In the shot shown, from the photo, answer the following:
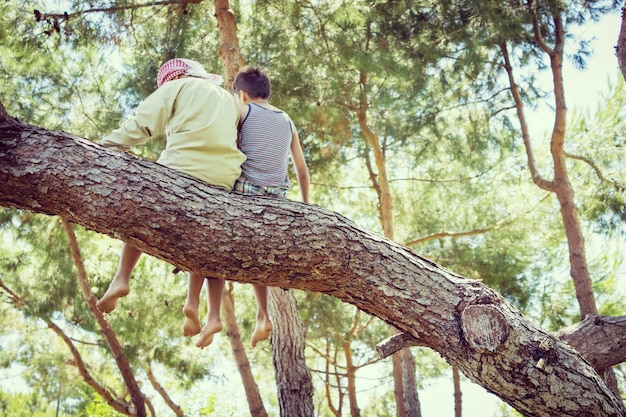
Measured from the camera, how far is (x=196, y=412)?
27.1 ft

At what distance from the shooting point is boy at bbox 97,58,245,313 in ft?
8.49

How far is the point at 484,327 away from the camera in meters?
2.27

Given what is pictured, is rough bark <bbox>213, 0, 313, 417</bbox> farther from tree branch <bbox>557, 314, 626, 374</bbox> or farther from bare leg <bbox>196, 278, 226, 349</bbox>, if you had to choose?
tree branch <bbox>557, 314, 626, 374</bbox>

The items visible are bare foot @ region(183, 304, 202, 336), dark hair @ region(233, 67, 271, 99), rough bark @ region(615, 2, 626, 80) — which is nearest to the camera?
bare foot @ region(183, 304, 202, 336)

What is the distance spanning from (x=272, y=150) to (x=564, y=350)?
4.66ft

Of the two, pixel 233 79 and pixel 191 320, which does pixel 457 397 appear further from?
pixel 191 320

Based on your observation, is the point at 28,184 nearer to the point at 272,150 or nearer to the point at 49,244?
the point at 272,150

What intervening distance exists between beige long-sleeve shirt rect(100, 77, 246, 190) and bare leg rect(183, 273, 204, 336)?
0.45m

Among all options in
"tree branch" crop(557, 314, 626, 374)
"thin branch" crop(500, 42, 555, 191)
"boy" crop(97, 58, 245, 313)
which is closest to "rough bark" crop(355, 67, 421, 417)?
"thin branch" crop(500, 42, 555, 191)

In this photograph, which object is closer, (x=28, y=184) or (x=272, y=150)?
(x=28, y=184)

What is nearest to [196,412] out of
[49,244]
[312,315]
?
[312,315]

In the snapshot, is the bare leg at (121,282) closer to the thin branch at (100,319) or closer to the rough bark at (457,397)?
the thin branch at (100,319)

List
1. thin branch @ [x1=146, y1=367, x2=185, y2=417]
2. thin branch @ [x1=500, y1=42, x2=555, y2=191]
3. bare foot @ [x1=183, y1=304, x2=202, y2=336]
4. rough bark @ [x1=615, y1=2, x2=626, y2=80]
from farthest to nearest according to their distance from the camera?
1. thin branch @ [x1=146, y1=367, x2=185, y2=417]
2. thin branch @ [x1=500, y1=42, x2=555, y2=191]
3. rough bark @ [x1=615, y1=2, x2=626, y2=80]
4. bare foot @ [x1=183, y1=304, x2=202, y2=336]

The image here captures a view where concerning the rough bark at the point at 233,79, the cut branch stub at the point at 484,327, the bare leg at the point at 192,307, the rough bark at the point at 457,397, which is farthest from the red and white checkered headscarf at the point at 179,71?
the rough bark at the point at 457,397
